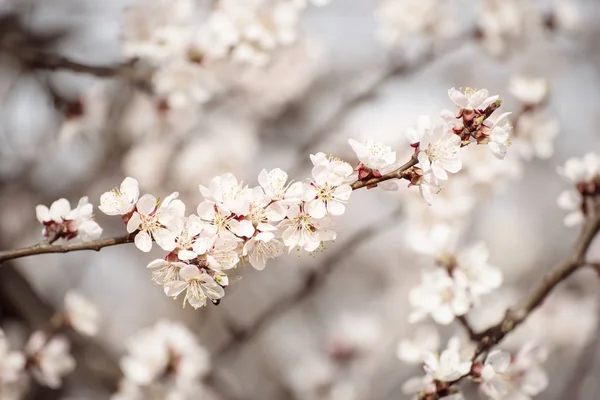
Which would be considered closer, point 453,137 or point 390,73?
point 453,137

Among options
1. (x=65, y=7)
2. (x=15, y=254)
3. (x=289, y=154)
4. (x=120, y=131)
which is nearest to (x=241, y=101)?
(x=289, y=154)

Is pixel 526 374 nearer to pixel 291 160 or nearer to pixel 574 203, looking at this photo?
pixel 574 203

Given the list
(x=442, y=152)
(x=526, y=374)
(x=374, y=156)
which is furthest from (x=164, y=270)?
(x=526, y=374)

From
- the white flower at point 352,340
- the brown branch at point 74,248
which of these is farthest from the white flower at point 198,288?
the white flower at point 352,340

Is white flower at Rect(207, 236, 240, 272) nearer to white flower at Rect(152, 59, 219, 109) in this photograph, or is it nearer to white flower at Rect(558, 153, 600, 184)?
white flower at Rect(558, 153, 600, 184)

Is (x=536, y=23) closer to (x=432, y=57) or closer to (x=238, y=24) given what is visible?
(x=432, y=57)

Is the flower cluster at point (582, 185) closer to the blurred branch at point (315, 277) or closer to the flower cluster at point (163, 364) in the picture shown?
the blurred branch at point (315, 277)

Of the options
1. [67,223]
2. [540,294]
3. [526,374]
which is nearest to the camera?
[67,223]
